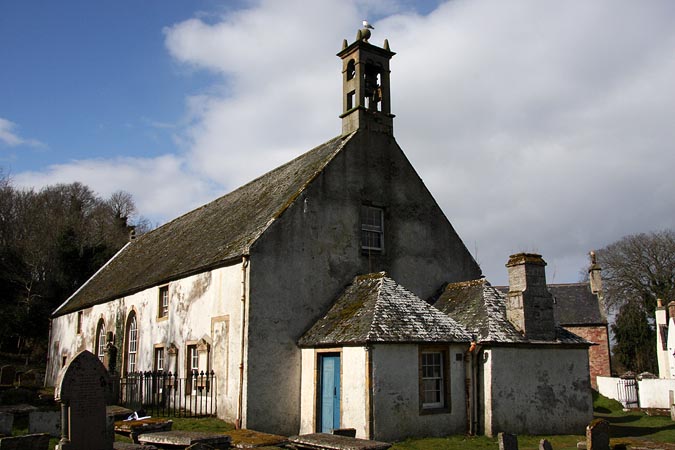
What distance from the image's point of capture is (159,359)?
81.7 ft

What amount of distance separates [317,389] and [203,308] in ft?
17.5

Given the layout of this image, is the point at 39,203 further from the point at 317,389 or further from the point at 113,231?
the point at 317,389

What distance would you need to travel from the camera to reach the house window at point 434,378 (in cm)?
1850

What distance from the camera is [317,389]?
19.0 metres

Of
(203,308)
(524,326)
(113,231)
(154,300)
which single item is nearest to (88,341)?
(154,300)

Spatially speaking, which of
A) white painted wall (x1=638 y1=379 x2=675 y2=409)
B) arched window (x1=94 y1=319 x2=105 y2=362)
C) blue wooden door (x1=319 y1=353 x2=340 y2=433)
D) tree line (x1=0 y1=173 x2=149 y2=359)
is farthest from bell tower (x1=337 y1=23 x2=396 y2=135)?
tree line (x1=0 y1=173 x2=149 y2=359)

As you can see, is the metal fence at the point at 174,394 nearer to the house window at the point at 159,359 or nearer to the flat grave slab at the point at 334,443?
the house window at the point at 159,359

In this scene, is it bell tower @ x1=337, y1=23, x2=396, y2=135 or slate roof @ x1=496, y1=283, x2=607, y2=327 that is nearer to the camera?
bell tower @ x1=337, y1=23, x2=396, y2=135

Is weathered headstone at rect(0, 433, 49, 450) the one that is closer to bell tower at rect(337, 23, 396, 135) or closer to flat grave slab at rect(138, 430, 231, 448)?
flat grave slab at rect(138, 430, 231, 448)

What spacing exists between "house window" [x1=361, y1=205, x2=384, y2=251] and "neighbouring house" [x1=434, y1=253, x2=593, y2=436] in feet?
13.1

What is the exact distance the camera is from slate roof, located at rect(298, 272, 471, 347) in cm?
1766

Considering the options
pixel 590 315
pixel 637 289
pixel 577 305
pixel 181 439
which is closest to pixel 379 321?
pixel 181 439

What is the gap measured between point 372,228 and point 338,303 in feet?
11.8

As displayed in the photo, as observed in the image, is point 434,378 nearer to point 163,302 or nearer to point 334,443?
point 334,443
